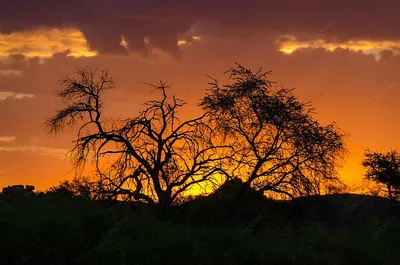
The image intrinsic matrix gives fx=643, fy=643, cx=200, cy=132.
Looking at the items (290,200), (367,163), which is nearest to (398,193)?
(367,163)

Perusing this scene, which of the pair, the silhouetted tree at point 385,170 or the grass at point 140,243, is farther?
the silhouetted tree at point 385,170

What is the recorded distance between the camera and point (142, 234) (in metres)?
22.4

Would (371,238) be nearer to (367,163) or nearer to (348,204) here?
(348,204)

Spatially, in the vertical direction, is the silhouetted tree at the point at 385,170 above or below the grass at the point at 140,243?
above

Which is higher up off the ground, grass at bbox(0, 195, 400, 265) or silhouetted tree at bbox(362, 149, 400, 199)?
silhouetted tree at bbox(362, 149, 400, 199)

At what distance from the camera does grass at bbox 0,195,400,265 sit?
21.1 meters

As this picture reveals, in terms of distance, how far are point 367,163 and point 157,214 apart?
1831 cm

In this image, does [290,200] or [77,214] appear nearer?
[77,214]

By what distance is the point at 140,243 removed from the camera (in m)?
21.4

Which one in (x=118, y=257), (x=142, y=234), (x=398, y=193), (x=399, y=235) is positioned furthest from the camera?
(x=398, y=193)

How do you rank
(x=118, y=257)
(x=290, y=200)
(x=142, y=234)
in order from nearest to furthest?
(x=118, y=257), (x=142, y=234), (x=290, y=200)

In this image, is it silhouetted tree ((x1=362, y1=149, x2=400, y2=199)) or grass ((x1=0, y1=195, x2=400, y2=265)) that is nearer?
grass ((x1=0, y1=195, x2=400, y2=265))

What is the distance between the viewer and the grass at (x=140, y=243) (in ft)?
69.3

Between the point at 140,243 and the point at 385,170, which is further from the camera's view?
the point at 385,170
